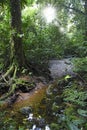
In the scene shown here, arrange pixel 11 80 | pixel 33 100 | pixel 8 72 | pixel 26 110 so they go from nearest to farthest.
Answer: pixel 26 110
pixel 33 100
pixel 11 80
pixel 8 72

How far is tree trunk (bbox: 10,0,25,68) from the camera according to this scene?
8359 mm

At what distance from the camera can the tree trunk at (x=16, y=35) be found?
8.36 metres

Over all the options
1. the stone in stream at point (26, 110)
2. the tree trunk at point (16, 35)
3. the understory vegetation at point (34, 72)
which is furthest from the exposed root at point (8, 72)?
the stone in stream at point (26, 110)

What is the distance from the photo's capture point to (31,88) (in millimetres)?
7539

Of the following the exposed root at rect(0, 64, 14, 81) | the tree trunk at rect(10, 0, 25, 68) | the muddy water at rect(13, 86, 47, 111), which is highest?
the tree trunk at rect(10, 0, 25, 68)

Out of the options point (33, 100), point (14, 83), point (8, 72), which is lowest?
point (33, 100)

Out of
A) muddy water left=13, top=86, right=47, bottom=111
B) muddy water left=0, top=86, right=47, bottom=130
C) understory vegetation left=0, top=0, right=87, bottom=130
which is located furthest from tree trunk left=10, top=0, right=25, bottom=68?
muddy water left=13, top=86, right=47, bottom=111

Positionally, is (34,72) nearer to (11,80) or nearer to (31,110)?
(11,80)

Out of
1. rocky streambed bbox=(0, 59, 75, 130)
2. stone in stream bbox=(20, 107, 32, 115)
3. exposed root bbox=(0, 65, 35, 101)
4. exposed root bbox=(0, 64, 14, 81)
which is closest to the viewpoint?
rocky streambed bbox=(0, 59, 75, 130)

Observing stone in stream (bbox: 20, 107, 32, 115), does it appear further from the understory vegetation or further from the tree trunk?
the tree trunk

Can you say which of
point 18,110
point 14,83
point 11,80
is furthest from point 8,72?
point 18,110

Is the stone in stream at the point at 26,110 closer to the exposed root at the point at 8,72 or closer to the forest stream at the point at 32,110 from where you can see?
the forest stream at the point at 32,110

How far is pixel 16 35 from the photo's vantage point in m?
8.53

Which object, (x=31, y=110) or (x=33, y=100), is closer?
(x=31, y=110)
